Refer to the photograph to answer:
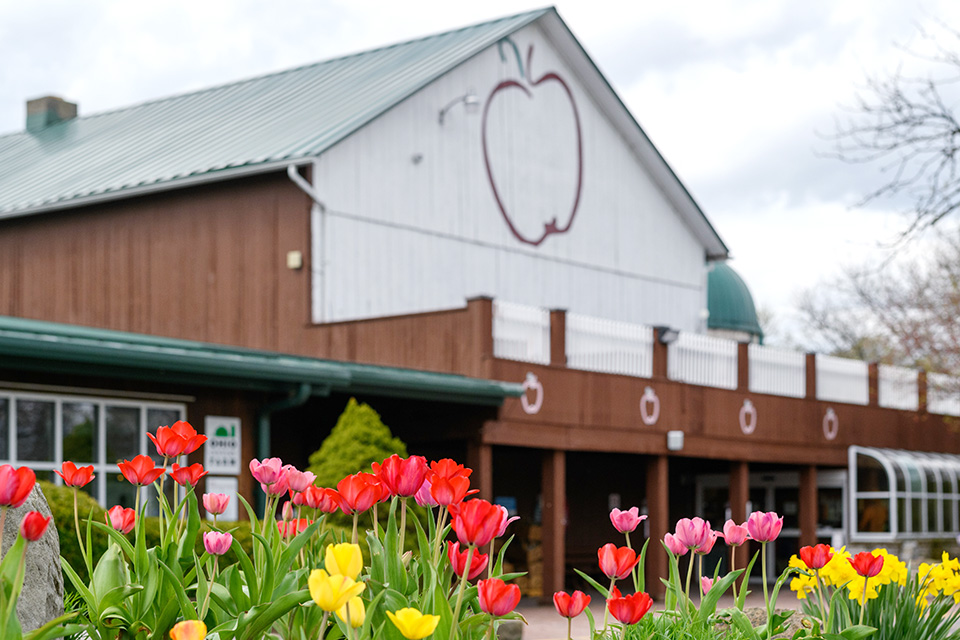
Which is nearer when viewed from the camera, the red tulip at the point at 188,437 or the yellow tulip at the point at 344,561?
the yellow tulip at the point at 344,561

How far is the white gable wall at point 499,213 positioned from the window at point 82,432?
16.8ft

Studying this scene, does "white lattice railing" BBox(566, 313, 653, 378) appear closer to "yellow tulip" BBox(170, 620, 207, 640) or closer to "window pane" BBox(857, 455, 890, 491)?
"window pane" BBox(857, 455, 890, 491)

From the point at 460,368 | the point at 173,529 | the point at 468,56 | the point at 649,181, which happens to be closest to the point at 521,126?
the point at 468,56

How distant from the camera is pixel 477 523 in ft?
11.1

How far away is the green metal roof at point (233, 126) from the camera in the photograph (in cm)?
2059

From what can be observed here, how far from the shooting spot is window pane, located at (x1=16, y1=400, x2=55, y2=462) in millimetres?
13711

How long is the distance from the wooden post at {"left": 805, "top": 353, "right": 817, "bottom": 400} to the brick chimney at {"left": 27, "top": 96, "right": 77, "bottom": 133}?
16974mm

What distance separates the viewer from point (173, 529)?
459cm

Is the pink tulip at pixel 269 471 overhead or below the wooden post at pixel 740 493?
overhead

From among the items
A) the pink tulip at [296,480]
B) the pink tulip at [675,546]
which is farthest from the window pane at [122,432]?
the pink tulip at [675,546]

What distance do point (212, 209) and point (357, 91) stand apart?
336 cm

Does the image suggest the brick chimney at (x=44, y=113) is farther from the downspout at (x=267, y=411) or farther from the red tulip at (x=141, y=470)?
the red tulip at (x=141, y=470)

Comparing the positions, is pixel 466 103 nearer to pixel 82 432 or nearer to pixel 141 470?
pixel 82 432

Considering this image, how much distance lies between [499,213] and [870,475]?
27.3 ft
